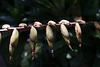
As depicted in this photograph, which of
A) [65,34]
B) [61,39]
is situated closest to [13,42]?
[65,34]

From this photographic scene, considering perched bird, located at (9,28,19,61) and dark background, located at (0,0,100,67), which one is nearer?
perched bird, located at (9,28,19,61)

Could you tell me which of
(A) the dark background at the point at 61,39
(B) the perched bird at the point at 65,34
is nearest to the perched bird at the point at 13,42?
(B) the perched bird at the point at 65,34

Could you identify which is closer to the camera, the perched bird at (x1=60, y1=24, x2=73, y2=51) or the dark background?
the perched bird at (x1=60, y1=24, x2=73, y2=51)

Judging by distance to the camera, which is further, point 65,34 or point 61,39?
point 61,39

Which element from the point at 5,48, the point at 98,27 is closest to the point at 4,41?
the point at 5,48

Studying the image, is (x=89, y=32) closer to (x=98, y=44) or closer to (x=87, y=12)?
(x=98, y=44)

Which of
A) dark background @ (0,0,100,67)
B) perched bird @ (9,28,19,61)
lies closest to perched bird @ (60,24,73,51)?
perched bird @ (9,28,19,61)

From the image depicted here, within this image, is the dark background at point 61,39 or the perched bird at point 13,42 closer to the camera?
the perched bird at point 13,42

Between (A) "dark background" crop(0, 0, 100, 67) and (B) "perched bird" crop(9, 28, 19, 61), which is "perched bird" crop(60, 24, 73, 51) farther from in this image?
(A) "dark background" crop(0, 0, 100, 67)

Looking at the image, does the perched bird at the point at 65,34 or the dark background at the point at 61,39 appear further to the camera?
the dark background at the point at 61,39

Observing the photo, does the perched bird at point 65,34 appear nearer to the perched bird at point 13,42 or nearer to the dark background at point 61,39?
the perched bird at point 13,42

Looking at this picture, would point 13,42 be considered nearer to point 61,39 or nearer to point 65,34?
point 65,34
